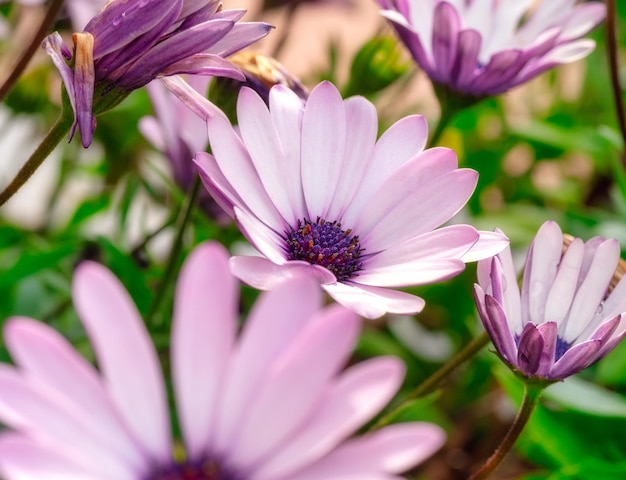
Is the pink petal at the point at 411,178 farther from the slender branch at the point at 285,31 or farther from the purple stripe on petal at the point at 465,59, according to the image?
the slender branch at the point at 285,31

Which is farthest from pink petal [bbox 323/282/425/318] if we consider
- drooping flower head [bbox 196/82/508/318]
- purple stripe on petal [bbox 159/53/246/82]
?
purple stripe on petal [bbox 159/53/246/82]

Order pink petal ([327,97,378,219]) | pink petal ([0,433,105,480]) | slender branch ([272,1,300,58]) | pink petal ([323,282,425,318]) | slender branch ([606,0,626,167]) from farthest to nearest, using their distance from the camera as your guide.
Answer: slender branch ([272,1,300,58])
slender branch ([606,0,626,167])
pink petal ([327,97,378,219])
pink petal ([323,282,425,318])
pink petal ([0,433,105,480])

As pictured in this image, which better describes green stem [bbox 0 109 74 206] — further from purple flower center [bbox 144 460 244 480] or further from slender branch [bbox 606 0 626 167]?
slender branch [bbox 606 0 626 167]

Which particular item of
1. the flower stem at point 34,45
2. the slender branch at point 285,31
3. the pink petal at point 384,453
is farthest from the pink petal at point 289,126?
the slender branch at point 285,31

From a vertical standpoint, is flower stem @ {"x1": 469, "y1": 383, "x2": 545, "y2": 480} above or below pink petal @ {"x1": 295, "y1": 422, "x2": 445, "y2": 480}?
below

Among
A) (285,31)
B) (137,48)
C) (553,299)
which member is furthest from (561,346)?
(285,31)

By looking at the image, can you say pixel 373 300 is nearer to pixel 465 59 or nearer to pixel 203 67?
pixel 203 67
